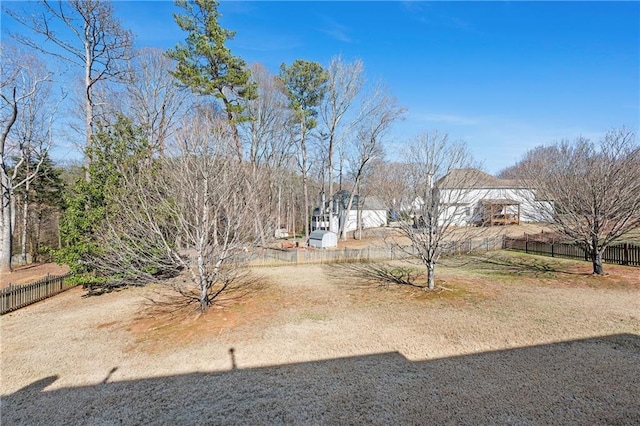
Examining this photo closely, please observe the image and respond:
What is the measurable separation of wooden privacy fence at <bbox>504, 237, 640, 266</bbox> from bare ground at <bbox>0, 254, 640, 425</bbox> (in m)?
4.43

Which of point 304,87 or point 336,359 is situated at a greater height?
point 304,87

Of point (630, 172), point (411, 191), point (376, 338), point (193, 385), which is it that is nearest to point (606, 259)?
point (630, 172)

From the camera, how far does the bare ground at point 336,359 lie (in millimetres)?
4570

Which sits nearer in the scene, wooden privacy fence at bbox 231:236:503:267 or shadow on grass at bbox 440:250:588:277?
shadow on grass at bbox 440:250:588:277

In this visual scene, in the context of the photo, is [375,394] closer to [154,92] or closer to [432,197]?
[432,197]

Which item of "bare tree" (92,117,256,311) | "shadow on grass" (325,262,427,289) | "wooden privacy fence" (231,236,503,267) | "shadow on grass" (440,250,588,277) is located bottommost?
"shadow on grass" (325,262,427,289)

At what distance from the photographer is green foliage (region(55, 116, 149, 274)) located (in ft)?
35.9

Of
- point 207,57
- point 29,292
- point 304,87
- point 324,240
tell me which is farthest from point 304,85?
point 29,292

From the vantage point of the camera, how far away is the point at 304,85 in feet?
76.7

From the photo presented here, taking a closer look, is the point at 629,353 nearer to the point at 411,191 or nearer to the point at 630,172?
the point at 411,191

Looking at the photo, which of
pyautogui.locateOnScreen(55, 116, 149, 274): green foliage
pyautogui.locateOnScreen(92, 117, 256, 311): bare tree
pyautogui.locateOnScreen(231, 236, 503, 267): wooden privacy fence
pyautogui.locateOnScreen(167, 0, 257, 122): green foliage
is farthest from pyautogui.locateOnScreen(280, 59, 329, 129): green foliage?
pyautogui.locateOnScreen(92, 117, 256, 311): bare tree

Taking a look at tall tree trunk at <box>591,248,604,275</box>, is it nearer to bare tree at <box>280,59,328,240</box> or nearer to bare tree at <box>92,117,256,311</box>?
bare tree at <box>92,117,256,311</box>

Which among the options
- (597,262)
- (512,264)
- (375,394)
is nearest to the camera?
(375,394)

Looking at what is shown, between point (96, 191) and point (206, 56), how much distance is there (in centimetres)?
953
